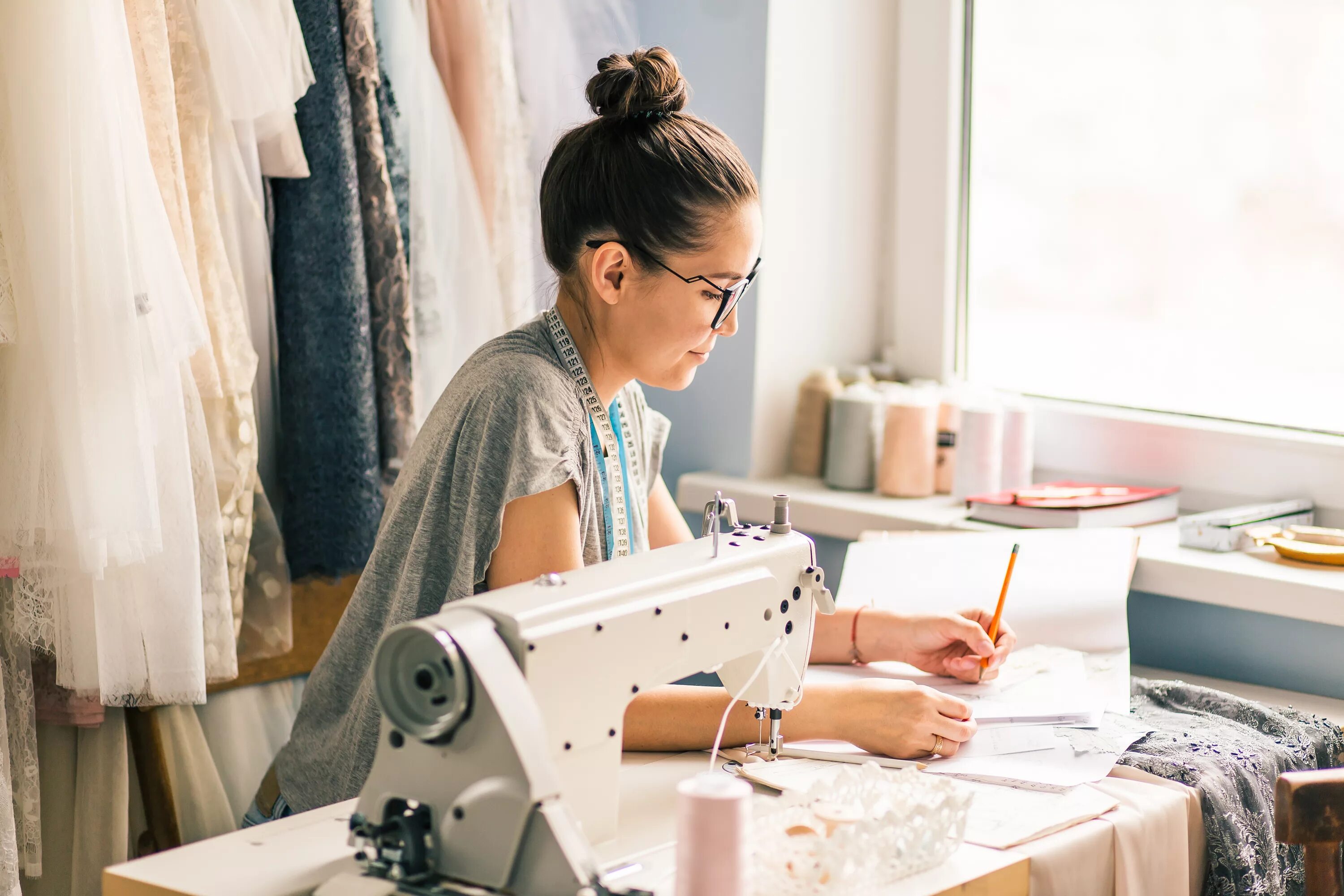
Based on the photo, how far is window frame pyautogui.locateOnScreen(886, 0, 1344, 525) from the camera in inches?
78.7

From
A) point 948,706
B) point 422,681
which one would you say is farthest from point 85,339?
point 948,706

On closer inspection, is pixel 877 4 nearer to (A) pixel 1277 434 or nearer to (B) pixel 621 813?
(A) pixel 1277 434

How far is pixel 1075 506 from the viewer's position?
1926 mm

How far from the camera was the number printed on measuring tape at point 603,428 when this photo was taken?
140 cm

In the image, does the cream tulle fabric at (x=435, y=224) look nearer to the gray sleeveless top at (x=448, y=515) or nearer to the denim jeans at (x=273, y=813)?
the gray sleeveless top at (x=448, y=515)

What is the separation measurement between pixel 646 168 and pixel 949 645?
0.63 meters

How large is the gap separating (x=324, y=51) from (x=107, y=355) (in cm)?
53

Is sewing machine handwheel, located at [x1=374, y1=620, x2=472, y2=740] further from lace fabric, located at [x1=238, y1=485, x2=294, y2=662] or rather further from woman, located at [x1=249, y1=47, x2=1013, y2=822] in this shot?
lace fabric, located at [x1=238, y1=485, x2=294, y2=662]

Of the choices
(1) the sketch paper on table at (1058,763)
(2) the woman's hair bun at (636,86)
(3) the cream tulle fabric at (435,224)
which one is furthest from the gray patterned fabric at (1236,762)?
(3) the cream tulle fabric at (435,224)

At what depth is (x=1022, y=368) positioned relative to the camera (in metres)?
2.32

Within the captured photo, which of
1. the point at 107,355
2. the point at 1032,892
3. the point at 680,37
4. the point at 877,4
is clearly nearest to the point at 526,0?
the point at 680,37

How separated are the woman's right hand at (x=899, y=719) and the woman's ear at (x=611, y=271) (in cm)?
46

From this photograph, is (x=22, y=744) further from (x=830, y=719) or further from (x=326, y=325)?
(x=830, y=719)

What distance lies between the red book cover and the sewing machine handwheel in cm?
124
